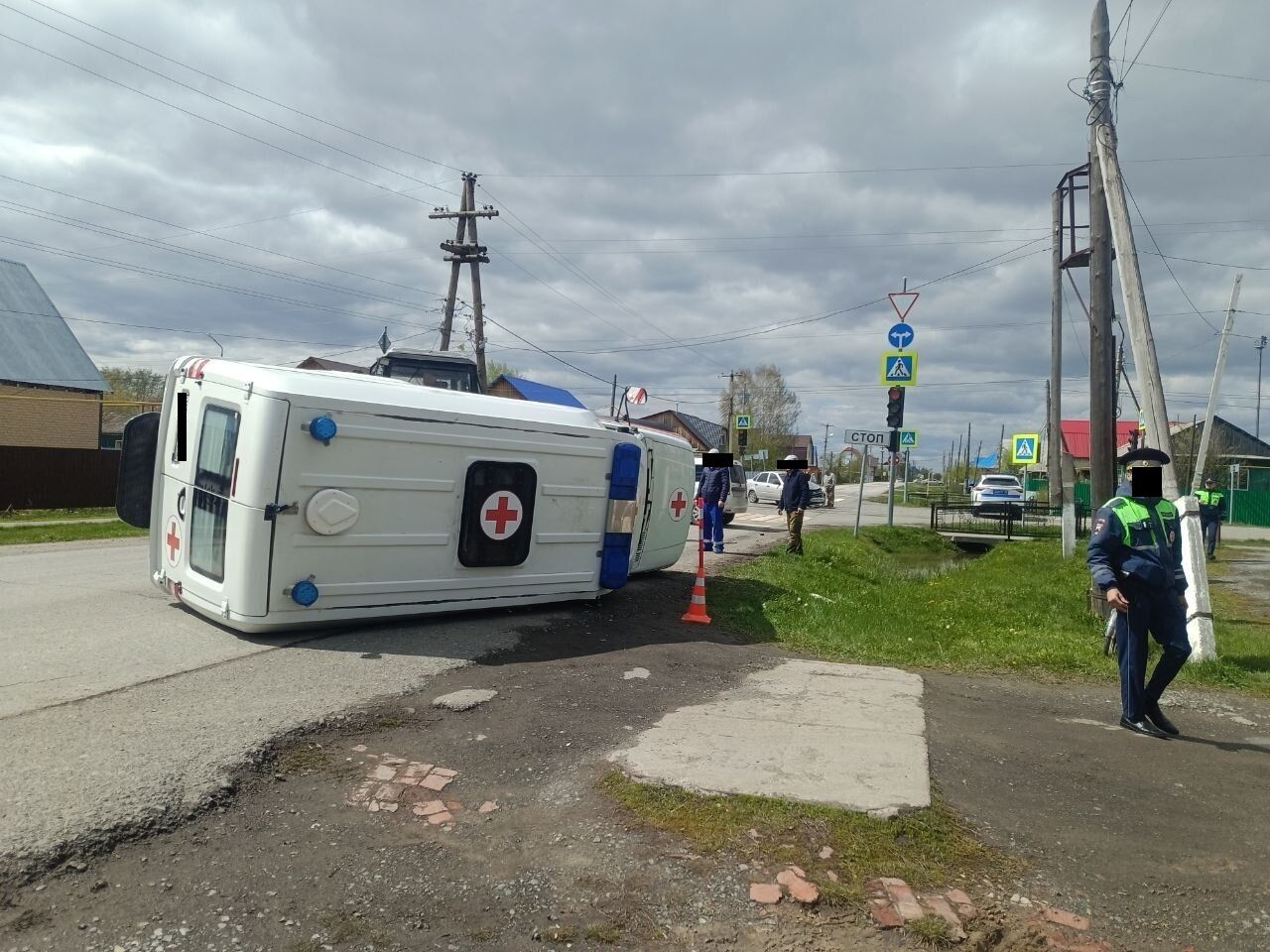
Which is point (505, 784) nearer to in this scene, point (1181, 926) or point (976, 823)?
point (976, 823)

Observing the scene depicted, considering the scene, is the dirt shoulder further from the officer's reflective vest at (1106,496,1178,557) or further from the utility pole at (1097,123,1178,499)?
the utility pole at (1097,123,1178,499)

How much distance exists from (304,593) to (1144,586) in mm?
5266

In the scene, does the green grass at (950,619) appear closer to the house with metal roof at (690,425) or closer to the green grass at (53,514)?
the green grass at (53,514)

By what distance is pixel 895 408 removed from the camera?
58.0ft

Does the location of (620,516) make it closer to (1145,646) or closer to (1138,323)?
(1145,646)

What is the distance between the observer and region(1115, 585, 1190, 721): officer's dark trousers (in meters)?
5.10

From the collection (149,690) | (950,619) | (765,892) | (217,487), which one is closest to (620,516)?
(217,487)

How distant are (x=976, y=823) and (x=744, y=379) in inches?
2762

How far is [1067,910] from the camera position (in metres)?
3.00

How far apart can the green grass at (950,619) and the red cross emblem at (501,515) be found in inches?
94.9

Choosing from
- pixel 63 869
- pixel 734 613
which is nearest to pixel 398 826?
pixel 63 869

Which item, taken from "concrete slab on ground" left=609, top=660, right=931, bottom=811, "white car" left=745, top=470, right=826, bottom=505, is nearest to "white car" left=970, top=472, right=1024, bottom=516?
"white car" left=745, top=470, right=826, bottom=505

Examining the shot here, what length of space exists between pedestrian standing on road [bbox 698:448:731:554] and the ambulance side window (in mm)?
8985

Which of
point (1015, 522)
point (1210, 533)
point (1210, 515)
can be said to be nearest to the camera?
point (1210, 515)
